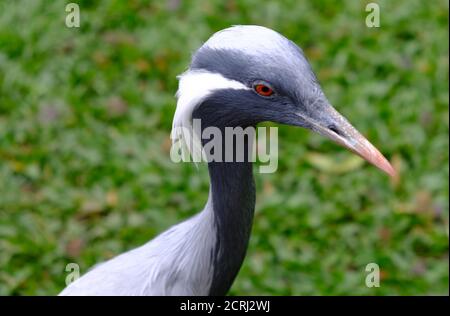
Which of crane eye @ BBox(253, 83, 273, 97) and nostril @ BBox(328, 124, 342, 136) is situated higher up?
crane eye @ BBox(253, 83, 273, 97)

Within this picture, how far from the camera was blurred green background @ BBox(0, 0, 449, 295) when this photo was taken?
16.1ft

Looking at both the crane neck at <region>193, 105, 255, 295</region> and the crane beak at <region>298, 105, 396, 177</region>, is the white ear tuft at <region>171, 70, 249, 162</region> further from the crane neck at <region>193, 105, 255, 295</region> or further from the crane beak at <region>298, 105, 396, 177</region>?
the crane beak at <region>298, 105, 396, 177</region>

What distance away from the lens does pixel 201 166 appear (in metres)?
5.40

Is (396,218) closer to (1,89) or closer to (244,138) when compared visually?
(244,138)

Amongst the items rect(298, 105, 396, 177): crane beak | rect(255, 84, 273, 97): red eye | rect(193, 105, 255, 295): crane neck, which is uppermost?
rect(255, 84, 273, 97): red eye

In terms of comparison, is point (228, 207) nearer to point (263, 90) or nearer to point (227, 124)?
point (227, 124)

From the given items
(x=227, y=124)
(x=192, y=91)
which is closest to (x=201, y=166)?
(x=227, y=124)

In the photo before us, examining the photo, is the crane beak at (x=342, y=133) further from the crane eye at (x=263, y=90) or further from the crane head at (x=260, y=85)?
the crane eye at (x=263, y=90)

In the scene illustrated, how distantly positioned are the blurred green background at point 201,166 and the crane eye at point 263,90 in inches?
77.8

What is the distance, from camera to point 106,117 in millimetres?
5684

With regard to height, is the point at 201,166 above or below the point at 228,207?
above

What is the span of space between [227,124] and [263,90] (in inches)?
9.4

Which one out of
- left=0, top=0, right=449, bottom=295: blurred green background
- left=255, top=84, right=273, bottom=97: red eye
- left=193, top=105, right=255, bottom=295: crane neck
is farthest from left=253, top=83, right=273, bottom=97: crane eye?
left=0, top=0, right=449, bottom=295: blurred green background

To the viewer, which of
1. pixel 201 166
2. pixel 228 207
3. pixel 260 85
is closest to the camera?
pixel 260 85
